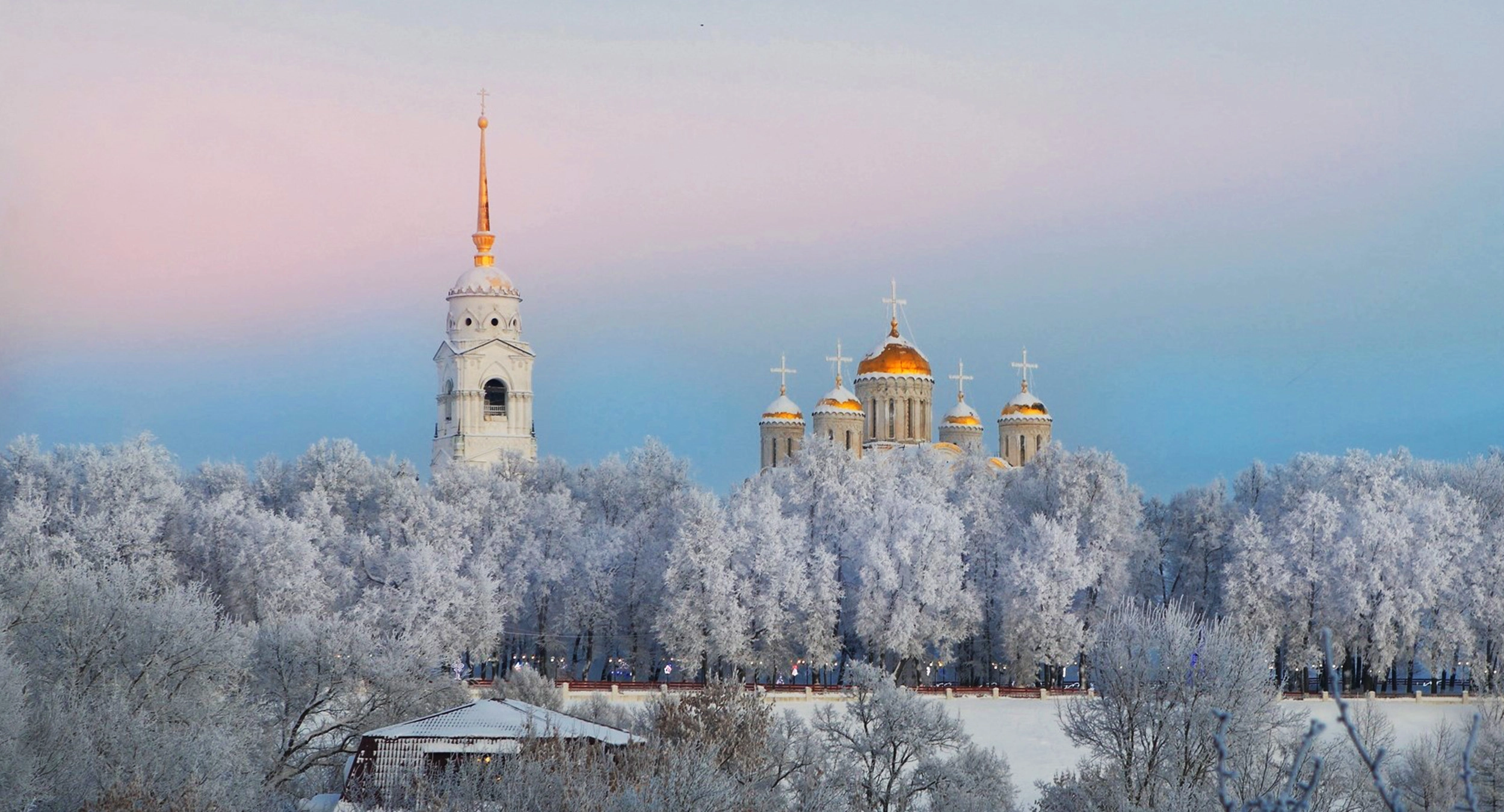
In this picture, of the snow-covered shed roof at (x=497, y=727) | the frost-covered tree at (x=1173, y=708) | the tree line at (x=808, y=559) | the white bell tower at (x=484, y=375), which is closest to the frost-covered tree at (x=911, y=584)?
the tree line at (x=808, y=559)

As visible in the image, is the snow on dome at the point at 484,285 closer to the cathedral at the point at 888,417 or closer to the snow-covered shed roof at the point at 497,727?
the cathedral at the point at 888,417

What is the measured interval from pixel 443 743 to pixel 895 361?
65.3 metres

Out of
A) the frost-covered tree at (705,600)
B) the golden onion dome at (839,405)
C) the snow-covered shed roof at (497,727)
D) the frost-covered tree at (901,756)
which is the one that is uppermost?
the golden onion dome at (839,405)

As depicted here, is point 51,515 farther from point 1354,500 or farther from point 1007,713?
point 1354,500

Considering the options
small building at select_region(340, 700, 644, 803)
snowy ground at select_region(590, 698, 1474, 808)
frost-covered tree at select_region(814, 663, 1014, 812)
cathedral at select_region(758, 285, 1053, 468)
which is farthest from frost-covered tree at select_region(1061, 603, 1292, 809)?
cathedral at select_region(758, 285, 1053, 468)

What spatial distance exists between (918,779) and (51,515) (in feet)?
126

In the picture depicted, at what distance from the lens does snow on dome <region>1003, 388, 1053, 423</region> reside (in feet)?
346

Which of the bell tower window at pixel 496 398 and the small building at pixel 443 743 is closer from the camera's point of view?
the small building at pixel 443 743

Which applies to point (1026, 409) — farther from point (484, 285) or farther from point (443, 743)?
point (443, 743)

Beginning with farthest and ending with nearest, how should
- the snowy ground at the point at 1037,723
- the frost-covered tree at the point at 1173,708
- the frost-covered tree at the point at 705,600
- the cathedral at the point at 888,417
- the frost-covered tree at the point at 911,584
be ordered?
the cathedral at the point at 888,417, the frost-covered tree at the point at 911,584, the frost-covered tree at the point at 705,600, the snowy ground at the point at 1037,723, the frost-covered tree at the point at 1173,708

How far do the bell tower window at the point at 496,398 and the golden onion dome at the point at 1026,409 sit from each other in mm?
26680

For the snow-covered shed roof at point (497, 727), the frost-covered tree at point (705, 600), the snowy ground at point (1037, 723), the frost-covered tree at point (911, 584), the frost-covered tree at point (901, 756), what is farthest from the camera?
the frost-covered tree at point (911, 584)

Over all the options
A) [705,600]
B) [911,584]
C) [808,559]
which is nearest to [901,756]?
[705,600]

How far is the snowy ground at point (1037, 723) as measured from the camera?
2431 inches
